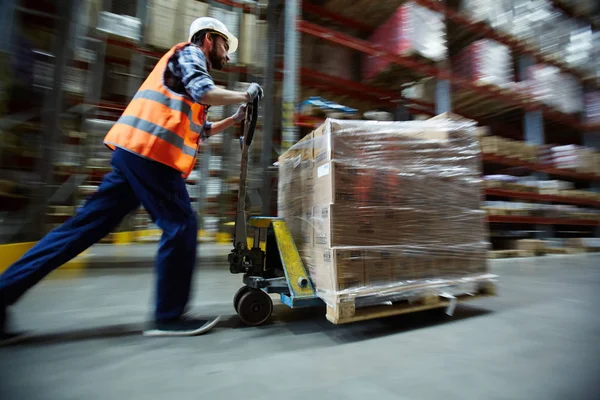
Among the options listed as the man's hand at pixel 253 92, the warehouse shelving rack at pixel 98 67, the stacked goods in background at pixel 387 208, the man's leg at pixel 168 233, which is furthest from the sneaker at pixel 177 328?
the warehouse shelving rack at pixel 98 67

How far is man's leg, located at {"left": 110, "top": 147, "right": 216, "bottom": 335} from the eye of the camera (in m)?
1.45

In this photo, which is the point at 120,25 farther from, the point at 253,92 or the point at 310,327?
the point at 310,327

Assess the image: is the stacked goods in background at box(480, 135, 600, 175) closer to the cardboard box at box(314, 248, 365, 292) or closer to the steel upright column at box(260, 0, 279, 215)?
the steel upright column at box(260, 0, 279, 215)

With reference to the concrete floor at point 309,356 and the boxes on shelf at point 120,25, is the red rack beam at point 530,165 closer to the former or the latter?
the concrete floor at point 309,356

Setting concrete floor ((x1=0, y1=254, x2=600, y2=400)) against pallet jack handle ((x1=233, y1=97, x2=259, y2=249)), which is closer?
concrete floor ((x1=0, y1=254, x2=600, y2=400))

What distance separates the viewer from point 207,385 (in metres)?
1.05

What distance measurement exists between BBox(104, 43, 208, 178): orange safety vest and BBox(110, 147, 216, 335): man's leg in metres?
0.06

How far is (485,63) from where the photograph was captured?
574cm

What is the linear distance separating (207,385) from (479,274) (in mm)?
1763

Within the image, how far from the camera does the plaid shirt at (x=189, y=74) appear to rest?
4.60 ft

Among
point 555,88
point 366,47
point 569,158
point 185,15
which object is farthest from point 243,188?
point 555,88

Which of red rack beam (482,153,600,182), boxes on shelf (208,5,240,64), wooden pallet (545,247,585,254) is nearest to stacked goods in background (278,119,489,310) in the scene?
boxes on shelf (208,5,240,64)

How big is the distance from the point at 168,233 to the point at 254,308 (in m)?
0.64

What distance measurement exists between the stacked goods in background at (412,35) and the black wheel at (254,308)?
14.4ft
